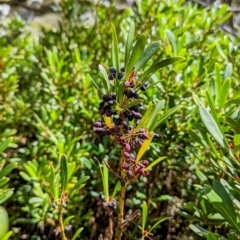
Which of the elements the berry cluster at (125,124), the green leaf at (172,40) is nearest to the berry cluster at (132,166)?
the berry cluster at (125,124)

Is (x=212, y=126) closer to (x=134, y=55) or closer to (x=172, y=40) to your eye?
(x=134, y=55)

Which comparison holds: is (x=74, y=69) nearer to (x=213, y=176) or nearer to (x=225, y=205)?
(x=213, y=176)

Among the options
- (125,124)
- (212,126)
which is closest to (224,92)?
(212,126)

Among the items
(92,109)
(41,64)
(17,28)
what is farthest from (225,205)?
(17,28)

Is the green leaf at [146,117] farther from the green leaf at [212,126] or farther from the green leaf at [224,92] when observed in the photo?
the green leaf at [224,92]

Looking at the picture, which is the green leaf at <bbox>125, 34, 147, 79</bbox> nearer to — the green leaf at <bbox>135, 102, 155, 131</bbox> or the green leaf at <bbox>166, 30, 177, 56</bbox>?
the green leaf at <bbox>135, 102, 155, 131</bbox>

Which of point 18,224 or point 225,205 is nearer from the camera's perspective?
point 225,205

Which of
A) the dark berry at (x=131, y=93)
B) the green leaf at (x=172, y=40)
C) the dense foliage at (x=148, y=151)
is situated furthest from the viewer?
the green leaf at (x=172, y=40)
